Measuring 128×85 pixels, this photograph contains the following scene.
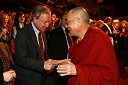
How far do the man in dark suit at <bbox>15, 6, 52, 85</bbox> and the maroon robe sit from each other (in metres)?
0.66

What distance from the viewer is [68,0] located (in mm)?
12828

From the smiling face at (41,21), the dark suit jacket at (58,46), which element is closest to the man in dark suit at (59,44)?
the dark suit jacket at (58,46)

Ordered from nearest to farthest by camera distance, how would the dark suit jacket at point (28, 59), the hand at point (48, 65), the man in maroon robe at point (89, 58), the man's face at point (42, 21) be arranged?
the man in maroon robe at point (89, 58)
the hand at point (48, 65)
the dark suit jacket at point (28, 59)
the man's face at point (42, 21)

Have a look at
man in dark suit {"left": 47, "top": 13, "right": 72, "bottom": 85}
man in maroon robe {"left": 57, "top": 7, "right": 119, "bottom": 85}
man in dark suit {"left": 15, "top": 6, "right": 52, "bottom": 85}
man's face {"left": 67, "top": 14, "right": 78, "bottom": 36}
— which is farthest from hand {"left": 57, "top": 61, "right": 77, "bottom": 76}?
man in dark suit {"left": 47, "top": 13, "right": 72, "bottom": 85}

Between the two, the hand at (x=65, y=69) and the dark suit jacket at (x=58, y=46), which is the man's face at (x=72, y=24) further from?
the dark suit jacket at (x=58, y=46)

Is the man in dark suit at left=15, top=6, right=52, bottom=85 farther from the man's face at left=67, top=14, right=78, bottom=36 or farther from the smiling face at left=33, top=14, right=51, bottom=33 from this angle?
the man's face at left=67, top=14, right=78, bottom=36

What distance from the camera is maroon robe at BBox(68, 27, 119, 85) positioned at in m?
2.53

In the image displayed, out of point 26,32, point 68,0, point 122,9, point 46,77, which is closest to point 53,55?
point 46,77

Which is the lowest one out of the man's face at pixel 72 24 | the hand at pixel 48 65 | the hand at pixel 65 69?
the hand at pixel 48 65

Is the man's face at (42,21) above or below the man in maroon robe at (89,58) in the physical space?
above

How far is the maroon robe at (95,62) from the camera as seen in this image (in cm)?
253

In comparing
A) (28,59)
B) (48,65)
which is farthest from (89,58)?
(28,59)

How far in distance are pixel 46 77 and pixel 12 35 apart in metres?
2.08

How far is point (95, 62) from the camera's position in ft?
8.40
